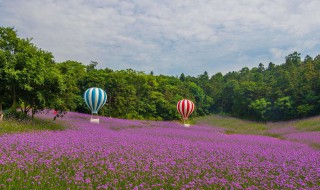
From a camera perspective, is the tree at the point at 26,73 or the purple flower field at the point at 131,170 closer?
the purple flower field at the point at 131,170

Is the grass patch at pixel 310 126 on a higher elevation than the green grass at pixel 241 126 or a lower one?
higher

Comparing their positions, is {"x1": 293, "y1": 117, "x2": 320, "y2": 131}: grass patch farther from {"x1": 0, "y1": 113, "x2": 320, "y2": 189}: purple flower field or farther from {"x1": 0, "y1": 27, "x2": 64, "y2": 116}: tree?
{"x1": 0, "y1": 27, "x2": 64, "y2": 116}: tree

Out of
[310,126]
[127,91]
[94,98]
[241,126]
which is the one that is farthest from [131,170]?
[241,126]

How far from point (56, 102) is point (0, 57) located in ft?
10.5

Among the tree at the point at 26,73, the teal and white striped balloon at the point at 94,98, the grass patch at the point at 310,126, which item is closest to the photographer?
the tree at the point at 26,73

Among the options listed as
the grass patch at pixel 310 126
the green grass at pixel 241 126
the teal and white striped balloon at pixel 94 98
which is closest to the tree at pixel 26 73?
the teal and white striped balloon at pixel 94 98

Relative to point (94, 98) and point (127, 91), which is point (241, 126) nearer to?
point (127, 91)

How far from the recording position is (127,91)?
125 ft

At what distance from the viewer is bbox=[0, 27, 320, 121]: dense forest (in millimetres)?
14067

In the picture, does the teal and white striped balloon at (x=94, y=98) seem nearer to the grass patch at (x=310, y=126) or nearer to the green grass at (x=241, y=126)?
the green grass at (x=241, y=126)

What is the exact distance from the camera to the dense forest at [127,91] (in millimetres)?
14067

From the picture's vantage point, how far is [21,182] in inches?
204

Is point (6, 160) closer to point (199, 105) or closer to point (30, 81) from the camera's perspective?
point (30, 81)

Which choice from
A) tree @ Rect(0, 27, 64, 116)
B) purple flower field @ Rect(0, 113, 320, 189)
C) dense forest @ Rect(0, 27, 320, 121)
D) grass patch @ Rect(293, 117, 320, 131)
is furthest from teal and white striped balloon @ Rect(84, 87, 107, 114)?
grass patch @ Rect(293, 117, 320, 131)
